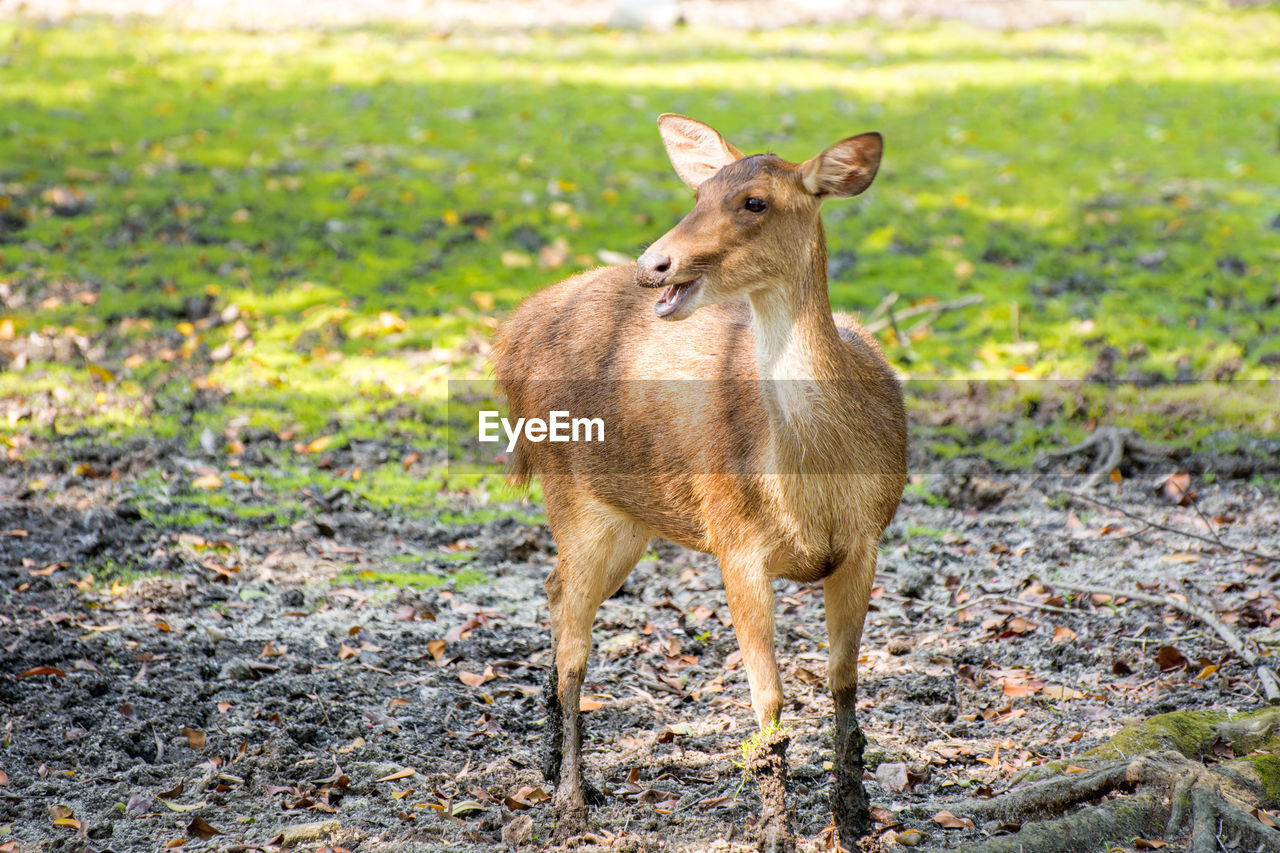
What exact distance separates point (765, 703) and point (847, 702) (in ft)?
1.22

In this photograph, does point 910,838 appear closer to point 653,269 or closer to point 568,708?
point 568,708

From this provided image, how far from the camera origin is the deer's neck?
11.3ft

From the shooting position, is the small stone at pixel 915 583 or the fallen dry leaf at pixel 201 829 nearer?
the fallen dry leaf at pixel 201 829

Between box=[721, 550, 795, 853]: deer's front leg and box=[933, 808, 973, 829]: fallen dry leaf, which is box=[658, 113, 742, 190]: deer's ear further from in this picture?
box=[933, 808, 973, 829]: fallen dry leaf

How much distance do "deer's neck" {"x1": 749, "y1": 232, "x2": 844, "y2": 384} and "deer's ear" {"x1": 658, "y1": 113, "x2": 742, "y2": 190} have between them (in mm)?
465

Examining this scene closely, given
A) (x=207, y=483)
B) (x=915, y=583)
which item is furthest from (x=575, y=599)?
(x=207, y=483)

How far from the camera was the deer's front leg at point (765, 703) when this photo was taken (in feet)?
11.5

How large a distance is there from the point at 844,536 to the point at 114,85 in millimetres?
13143

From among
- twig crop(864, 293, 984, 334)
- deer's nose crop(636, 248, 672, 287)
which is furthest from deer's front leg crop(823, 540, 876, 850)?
twig crop(864, 293, 984, 334)

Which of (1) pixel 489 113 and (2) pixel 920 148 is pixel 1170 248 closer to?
(2) pixel 920 148

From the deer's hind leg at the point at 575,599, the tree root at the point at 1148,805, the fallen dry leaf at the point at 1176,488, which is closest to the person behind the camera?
the tree root at the point at 1148,805

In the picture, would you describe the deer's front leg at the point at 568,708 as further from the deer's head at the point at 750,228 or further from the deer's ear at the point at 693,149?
the deer's ear at the point at 693,149

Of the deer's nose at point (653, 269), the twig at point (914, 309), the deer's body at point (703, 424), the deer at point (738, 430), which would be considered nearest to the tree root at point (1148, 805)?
the deer at point (738, 430)

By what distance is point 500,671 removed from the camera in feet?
16.7
